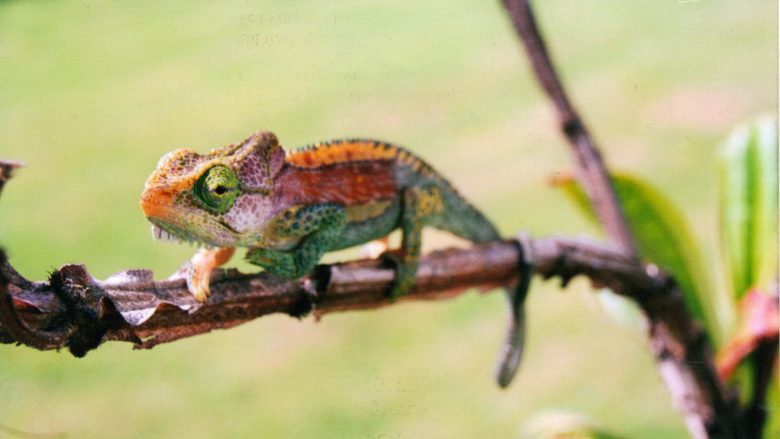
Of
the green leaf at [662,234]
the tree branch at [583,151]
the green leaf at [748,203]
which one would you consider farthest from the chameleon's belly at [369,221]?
the green leaf at [748,203]

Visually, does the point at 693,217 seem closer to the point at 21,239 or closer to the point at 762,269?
the point at 762,269

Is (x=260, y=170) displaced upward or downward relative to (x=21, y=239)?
upward

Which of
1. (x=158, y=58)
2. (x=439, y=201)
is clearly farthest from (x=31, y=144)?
(x=439, y=201)

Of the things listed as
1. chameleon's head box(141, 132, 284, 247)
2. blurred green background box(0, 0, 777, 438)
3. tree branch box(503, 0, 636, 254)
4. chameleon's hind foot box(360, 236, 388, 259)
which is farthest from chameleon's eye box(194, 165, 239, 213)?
blurred green background box(0, 0, 777, 438)

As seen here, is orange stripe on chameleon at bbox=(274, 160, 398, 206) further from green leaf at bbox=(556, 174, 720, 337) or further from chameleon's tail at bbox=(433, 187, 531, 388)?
green leaf at bbox=(556, 174, 720, 337)

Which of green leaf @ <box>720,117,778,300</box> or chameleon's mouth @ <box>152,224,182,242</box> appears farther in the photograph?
green leaf @ <box>720,117,778,300</box>

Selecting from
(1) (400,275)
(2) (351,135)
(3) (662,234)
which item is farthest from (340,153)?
(2) (351,135)
